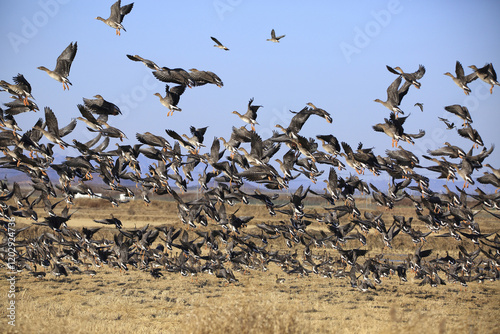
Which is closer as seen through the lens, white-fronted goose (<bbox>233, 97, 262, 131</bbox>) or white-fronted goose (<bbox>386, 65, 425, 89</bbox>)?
white-fronted goose (<bbox>386, 65, 425, 89</bbox>)

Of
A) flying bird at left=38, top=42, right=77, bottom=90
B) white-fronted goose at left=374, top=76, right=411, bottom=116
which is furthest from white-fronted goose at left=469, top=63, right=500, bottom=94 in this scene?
flying bird at left=38, top=42, right=77, bottom=90

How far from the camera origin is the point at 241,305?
1481 centimetres

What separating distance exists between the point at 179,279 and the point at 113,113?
34.0 feet

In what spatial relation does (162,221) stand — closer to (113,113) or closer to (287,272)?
(287,272)

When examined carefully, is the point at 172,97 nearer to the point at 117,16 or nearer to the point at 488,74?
the point at 117,16

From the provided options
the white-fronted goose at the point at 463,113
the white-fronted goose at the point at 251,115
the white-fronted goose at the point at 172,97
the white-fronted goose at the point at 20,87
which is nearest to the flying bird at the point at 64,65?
the white-fronted goose at the point at 20,87

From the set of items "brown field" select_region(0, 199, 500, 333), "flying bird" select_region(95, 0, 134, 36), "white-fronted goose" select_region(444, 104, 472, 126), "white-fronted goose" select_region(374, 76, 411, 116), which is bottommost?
"brown field" select_region(0, 199, 500, 333)

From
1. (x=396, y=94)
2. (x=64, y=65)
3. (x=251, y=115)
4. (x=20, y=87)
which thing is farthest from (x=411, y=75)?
(x=20, y=87)

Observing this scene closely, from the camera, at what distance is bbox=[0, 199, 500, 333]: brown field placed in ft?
41.2

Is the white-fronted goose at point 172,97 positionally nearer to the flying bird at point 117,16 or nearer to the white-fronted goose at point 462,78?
the flying bird at point 117,16

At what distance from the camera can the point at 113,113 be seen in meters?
17.2

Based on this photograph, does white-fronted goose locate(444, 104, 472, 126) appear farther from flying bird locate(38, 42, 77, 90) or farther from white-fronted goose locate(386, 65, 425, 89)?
flying bird locate(38, 42, 77, 90)

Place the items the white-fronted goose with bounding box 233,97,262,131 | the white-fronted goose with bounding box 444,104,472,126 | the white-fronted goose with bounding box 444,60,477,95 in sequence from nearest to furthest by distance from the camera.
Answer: the white-fronted goose with bounding box 444,104,472,126 < the white-fronted goose with bounding box 444,60,477,95 < the white-fronted goose with bounding box 233,97,262,131

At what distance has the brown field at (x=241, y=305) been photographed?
41.2 feet
